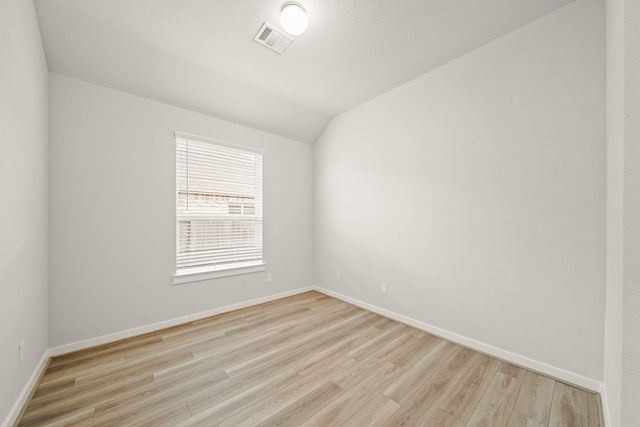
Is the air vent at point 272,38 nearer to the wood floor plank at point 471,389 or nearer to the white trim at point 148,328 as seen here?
the white trim at point 148,328

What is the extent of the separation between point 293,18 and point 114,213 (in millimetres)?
2534

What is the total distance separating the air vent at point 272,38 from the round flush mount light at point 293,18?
6.5 inches

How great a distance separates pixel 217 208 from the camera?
3227 millimetres

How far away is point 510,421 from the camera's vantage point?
1.50 m

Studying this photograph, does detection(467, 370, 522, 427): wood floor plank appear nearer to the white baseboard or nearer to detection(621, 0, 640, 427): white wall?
the white baseboard

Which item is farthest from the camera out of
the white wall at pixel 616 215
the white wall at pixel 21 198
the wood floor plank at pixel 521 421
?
the wood floor plank at pixel 521 421

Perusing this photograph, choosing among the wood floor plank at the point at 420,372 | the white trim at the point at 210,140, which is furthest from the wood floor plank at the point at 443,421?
the white trim at the point at 210,140

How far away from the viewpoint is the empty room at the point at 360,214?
153 centimetres

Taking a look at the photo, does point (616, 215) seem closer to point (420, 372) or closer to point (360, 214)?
point (420, 372)

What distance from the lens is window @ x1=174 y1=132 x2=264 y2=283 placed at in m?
2.94

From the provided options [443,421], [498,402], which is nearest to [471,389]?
[498,402]

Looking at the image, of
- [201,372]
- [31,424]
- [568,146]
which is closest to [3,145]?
[31,424]

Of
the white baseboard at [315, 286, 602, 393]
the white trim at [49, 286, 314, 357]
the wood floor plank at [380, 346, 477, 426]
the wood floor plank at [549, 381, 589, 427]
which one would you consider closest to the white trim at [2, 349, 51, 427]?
the white trim at [49, 286, 314, 357]

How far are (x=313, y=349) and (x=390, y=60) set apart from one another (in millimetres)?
3054
